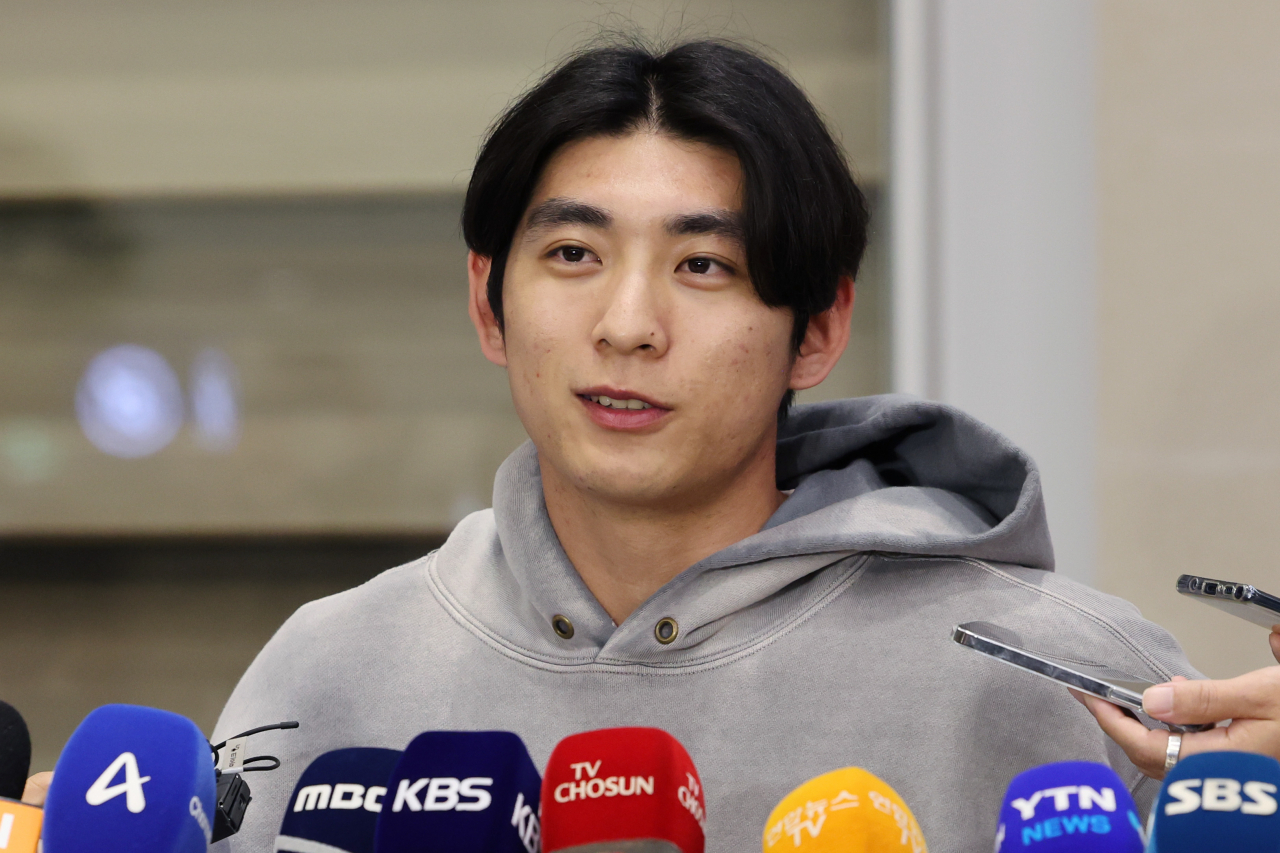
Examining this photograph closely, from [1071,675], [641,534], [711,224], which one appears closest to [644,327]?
[711,224]

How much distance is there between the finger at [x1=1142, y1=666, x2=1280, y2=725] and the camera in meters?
0.75

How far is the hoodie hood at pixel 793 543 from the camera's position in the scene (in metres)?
1.10

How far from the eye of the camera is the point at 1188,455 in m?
1.92

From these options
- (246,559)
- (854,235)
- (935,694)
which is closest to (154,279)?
(246,559)

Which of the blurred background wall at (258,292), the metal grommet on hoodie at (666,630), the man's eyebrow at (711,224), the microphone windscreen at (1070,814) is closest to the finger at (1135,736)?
the microphone windscreen at (1070,814)

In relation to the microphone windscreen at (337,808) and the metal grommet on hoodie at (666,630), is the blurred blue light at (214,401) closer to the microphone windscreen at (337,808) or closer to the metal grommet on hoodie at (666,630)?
the metal grommet on hoodie at (666,630)

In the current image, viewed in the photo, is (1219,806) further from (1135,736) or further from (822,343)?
(822,343)

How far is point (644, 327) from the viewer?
3.38 ft

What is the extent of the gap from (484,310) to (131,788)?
2.41 feet

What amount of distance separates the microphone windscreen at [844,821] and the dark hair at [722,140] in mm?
590

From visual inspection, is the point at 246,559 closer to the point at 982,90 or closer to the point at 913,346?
the point at 913,346

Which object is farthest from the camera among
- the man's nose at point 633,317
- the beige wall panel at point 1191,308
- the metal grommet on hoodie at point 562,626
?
the beige wall panel at point 1191,308

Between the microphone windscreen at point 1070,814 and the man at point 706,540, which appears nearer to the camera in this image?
the microphone windscreen at point 1070,814

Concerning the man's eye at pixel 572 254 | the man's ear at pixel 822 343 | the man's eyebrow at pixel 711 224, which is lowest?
the man's ear at pixel 822 343
